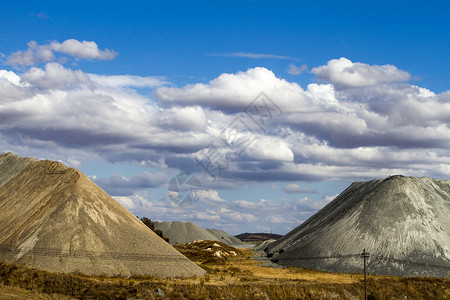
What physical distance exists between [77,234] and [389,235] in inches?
1939

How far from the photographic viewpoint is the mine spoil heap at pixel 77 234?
52.6 meters

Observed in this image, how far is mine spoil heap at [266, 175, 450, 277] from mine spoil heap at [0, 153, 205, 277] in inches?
1081

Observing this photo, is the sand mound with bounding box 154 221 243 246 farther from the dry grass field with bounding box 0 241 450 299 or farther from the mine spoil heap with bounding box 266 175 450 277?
the dry grass field with bounding box 0 241 450 299

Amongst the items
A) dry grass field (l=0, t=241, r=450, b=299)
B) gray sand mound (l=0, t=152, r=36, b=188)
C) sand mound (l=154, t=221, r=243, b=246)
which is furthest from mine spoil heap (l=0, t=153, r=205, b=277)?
sand mound (l=154, t=221, r=243, b=246)

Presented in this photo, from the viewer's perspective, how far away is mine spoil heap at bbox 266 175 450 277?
7200 centimetres

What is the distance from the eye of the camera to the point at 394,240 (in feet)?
253

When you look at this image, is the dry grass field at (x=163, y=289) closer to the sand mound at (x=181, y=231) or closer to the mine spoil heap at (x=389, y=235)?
the mine spoil heap at (x=389, y=235)

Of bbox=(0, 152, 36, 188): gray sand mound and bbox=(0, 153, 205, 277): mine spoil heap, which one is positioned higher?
bbox=(0, 152, 36, 188): gray sand mound

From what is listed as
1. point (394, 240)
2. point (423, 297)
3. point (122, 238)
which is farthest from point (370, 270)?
point (122, 238)

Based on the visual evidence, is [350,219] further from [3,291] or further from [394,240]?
[3,291]

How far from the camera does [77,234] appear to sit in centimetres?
5588

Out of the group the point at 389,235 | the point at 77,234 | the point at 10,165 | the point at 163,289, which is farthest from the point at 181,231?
the point at 163,289

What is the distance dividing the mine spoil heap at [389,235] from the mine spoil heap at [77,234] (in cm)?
2746

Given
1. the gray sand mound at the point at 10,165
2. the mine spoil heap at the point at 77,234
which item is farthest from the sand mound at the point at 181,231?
the mine spoil heap at the point at 77,234
